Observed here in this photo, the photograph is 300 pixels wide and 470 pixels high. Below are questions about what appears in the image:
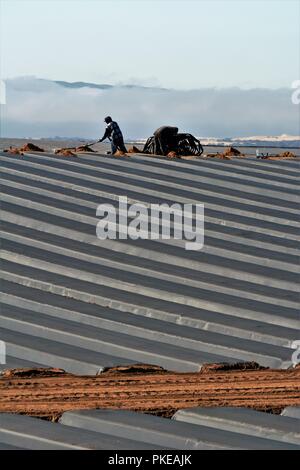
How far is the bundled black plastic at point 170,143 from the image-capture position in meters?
23.4

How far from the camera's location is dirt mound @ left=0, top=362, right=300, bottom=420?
31.1 feet

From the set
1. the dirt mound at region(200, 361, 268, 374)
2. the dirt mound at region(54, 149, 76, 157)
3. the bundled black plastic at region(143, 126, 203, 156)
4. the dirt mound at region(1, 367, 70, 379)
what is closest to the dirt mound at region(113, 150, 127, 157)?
the dirt mound at region(54, 149, 76, 157)

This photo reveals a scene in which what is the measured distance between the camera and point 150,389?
10109 mm

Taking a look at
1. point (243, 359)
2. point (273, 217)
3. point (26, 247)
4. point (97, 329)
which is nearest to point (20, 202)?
point (26, 247)

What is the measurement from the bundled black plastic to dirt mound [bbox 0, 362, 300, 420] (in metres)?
12.7

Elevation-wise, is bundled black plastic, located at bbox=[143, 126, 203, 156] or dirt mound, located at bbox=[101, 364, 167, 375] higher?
bundled black plastic, located at bbox=[143, 126, 203, 156]

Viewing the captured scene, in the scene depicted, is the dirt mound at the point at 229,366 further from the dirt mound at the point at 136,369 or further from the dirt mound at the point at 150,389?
the dirt mound at the point at 136,369

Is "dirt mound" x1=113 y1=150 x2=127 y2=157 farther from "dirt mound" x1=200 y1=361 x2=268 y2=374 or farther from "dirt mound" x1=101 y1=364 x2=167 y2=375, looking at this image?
"dirt mound" x1=101 y1=364 x2=167 y2=375

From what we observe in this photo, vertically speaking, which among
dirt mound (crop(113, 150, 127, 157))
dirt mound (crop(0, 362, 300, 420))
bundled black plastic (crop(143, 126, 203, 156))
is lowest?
dirt mound (crop(0, 362, 300, 420))

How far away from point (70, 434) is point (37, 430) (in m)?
0.27

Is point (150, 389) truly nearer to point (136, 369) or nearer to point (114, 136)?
point (136, 369)

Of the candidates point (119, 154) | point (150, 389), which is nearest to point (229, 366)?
point (150, 389)

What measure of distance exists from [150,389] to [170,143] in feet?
45.2

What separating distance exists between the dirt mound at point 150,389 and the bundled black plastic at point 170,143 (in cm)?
1269
